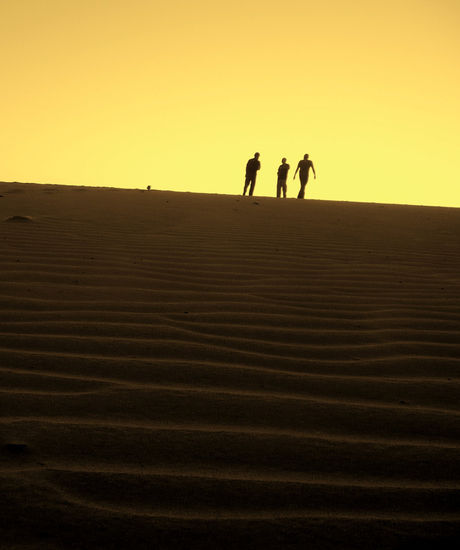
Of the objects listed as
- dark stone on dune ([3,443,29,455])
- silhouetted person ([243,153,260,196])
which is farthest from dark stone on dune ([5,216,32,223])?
silhouetted person ([243,153,260,196])

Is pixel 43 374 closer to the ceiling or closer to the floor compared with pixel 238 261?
closer to the floor

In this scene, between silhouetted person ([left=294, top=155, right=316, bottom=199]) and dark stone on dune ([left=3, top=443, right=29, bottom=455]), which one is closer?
dark stone on dune ([left=3, top=443, right=29, bottom=455])

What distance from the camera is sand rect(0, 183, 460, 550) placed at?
1.56m

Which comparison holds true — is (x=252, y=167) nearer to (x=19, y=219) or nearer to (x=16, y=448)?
(x=19, y=219)

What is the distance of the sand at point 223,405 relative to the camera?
61.3 inches

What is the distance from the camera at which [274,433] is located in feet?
6.54

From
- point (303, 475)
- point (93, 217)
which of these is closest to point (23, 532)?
point (303, 475)

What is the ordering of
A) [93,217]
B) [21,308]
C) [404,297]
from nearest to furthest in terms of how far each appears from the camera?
[21,308], [404,297], [93,217]

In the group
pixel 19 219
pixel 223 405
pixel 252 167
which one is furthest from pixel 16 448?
pixel 252 167

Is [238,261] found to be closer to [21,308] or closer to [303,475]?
[21,308]

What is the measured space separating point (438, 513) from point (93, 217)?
19.4 ft

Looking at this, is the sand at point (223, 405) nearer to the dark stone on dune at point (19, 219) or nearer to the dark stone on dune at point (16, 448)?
the dark stone on dune at point (16, 448)

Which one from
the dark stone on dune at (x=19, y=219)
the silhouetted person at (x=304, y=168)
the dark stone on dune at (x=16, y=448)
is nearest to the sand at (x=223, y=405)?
the dark stone on dune at (x=16, y=448)

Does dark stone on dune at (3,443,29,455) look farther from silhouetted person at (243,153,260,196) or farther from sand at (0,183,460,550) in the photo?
silhouetted person at (243,153,260,196)
